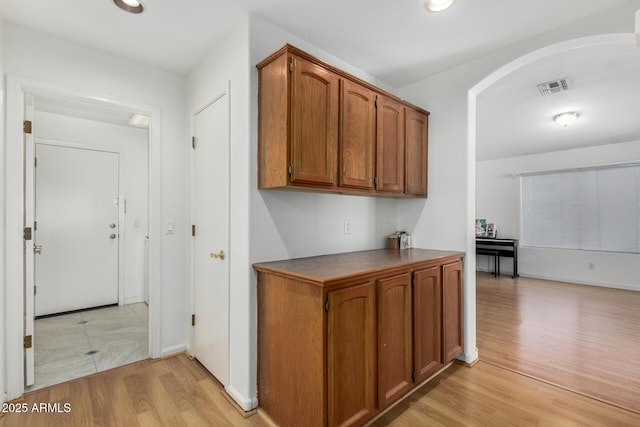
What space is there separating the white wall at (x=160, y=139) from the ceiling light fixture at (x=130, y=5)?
2.27ft

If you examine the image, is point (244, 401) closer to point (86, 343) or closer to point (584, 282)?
point (86, 343)

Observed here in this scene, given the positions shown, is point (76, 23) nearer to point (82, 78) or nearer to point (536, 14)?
point (82, 78)

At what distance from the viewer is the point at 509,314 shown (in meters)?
3.87

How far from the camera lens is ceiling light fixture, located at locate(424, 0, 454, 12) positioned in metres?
1.83

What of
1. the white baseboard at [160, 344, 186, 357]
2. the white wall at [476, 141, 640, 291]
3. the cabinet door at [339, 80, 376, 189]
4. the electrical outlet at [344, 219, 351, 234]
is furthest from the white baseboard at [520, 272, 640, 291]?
the white baseboard at [160, 344, 186, 357]

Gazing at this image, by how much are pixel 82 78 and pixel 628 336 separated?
552 cm

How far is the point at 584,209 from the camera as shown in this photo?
5637 mm

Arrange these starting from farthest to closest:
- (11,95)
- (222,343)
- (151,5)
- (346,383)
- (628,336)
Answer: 1. (628,336)
2. (222,343)
3. (11,95)
4. (151,5)
5. (346,383)

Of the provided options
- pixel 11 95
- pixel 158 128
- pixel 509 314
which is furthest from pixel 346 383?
pixel 509 314

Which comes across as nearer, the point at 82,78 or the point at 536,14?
the point at 536,14

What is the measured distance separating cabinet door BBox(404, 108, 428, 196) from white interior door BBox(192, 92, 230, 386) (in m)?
1.46

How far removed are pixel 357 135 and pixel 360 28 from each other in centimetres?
73

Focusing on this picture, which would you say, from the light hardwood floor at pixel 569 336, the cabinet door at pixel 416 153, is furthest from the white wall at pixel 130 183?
the light hardwood floor at pixel 569 336

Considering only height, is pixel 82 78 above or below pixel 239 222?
above
